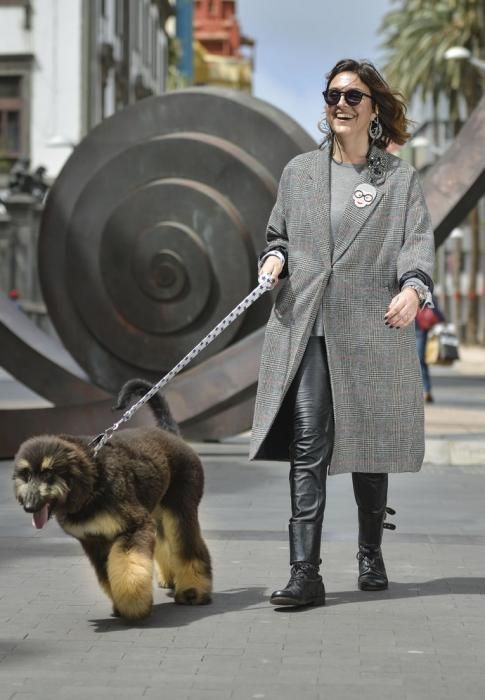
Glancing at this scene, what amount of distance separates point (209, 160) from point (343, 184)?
6372 millimetres

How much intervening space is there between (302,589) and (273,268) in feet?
3.89

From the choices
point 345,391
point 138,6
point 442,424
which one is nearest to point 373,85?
point 345,391

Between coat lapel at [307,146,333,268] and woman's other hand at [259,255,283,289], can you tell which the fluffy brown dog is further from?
coat lapel at [307,146,333,268]

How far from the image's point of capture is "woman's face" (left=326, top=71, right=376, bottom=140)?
6.02 meters

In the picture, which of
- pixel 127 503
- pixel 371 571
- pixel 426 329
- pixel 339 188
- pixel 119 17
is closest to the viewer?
pixel 127 503

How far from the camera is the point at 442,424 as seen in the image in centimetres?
1504

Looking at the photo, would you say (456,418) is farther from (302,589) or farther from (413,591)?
(302,589)

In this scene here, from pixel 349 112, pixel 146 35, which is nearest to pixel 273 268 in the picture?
pixel 349 112

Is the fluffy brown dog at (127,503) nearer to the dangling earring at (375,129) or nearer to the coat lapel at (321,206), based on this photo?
the coat lapel at (321,206)

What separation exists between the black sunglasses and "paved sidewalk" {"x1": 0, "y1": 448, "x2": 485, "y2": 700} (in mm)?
1866

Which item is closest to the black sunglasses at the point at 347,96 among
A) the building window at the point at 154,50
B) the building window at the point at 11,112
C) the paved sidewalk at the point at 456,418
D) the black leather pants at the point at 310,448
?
the black leather pants at the point at 310,448

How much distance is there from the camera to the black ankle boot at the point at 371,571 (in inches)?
245

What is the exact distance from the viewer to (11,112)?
41.1 metres

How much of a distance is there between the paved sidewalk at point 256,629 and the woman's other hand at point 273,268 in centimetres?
121
